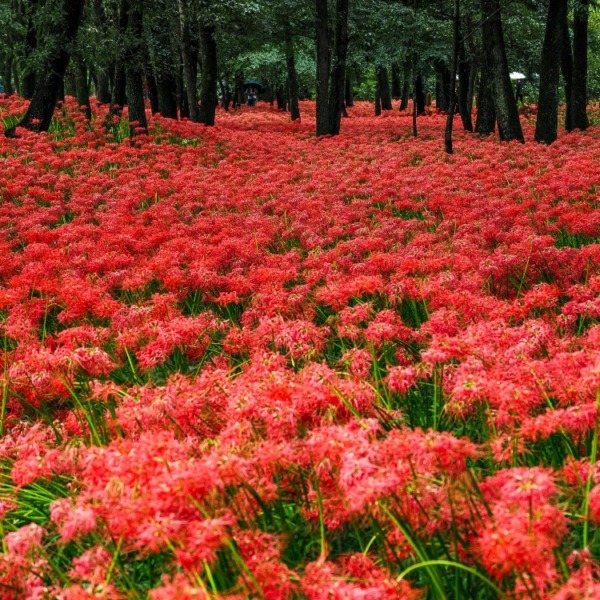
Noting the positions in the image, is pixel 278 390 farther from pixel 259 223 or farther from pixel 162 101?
pixel 162 101

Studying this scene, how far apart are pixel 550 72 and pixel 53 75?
13.3m

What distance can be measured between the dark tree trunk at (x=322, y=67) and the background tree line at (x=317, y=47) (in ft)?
0.16

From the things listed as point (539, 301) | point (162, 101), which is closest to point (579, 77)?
point (162, 101)

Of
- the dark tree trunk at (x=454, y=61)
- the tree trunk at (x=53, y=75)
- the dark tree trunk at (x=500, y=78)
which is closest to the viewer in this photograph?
the tree trunk at (x=53, y=75)

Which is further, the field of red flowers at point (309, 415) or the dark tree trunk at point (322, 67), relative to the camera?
the dark tree trunk at point (322, 67)

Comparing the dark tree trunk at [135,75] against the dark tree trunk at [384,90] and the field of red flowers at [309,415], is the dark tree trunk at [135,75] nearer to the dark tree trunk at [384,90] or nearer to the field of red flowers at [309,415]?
the field of red flowers at [309,415]

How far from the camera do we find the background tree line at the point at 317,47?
16531 millimetres

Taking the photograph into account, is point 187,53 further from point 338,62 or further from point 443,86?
point 443,86

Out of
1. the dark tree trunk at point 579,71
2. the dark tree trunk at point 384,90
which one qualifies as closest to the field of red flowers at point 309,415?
the dark tree trunk at point 579,71

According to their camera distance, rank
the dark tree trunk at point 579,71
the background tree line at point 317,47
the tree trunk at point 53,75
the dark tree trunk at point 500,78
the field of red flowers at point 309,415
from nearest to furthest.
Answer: the field of red flowers at point 309,415
the tree trunk at point 53,75
the background tree line at point 317,47
the dark tree trunk at point 500,78
the dark tree trunk at point 579,71

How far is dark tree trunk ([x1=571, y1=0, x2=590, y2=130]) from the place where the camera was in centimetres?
2070

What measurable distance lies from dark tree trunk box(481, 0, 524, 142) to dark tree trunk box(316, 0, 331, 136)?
560 cm

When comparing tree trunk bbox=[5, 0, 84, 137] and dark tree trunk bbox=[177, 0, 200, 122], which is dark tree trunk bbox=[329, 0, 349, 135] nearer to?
dark tree trunk bbox=[177, 0, 200, 122]

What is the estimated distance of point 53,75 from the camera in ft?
53.3
